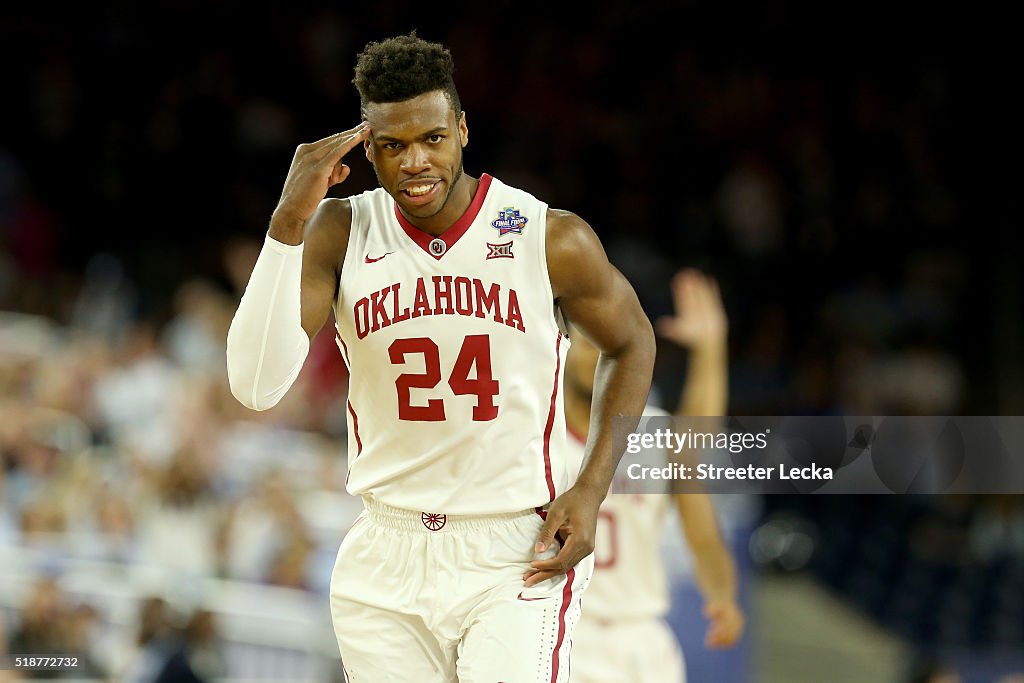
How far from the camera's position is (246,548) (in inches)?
304

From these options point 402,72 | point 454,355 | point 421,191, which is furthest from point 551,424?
point 402,72

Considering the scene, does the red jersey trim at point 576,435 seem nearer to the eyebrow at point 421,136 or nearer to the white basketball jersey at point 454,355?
the white basketball jersey at point 454,355

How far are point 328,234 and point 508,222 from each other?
0.49m

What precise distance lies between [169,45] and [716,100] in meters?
5.51

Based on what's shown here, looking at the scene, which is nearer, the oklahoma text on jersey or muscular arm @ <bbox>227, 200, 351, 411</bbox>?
muscular arm @ <bbox>227, 200, 351, 411</bbox>

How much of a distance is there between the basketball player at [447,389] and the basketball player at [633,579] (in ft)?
4.37

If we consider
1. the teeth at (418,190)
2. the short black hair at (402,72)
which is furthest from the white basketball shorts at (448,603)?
the short black hair at (402,72)

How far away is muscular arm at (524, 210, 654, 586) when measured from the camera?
11.5ft

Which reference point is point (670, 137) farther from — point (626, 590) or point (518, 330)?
point (518, 330)

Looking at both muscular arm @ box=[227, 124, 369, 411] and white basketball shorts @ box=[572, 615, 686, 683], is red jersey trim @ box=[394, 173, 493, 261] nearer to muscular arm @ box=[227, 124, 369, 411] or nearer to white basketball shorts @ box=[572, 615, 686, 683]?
muscular arm @ box=[227, 124, 369, 411]

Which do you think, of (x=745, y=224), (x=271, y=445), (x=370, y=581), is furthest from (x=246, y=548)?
(x=745, y=224)

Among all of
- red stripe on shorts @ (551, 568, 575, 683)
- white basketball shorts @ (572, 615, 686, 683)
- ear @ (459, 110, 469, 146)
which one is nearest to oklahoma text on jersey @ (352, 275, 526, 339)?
ear @ (459, 110, 469, 146)

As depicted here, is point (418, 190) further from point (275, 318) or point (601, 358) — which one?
point (601, 358)

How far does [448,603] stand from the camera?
3443 mm
